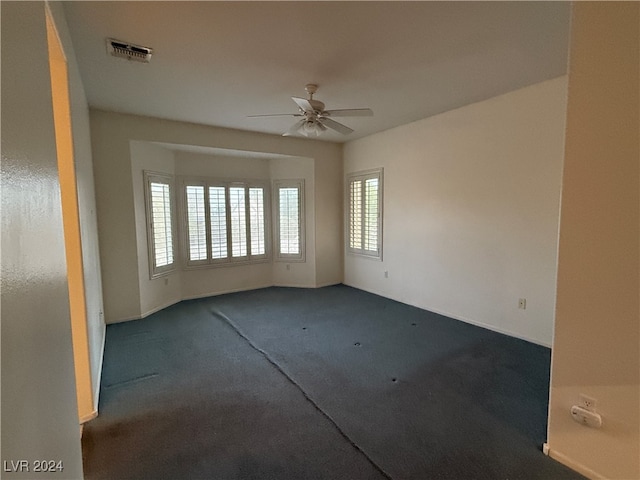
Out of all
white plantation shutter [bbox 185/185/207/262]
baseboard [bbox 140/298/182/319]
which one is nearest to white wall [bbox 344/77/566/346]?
white plantation shutter [bbox 185/185/207/262]

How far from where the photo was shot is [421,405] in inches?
94.3

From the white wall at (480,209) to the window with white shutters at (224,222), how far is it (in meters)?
2.39

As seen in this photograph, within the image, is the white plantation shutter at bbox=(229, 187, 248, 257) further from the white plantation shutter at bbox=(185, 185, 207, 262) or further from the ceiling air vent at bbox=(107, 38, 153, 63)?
the ceiling air vent at bbox=(107, 38, 153, 63)

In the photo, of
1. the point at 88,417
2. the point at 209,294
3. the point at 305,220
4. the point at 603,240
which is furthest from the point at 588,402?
the point at 209,294

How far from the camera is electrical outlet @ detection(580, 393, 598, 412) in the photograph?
1.71 meters

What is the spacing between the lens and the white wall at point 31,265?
75 cm

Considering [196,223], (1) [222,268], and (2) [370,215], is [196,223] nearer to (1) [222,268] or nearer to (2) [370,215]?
(1) [222,268]

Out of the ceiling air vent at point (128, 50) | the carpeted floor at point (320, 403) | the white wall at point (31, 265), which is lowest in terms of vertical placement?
the carpeted floor at point (320, 403)

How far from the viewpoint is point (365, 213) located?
558 centimetres

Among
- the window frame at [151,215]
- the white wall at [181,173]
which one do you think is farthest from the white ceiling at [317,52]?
the window frame at [151,215]

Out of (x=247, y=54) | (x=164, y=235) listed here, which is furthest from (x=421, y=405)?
(x=164, y=235)

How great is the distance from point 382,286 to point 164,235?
145 inches

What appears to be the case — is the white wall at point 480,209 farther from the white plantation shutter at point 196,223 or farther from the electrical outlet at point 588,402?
the white plantation shutter at point 196,223

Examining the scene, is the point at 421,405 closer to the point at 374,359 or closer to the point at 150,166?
the point at 374,359
